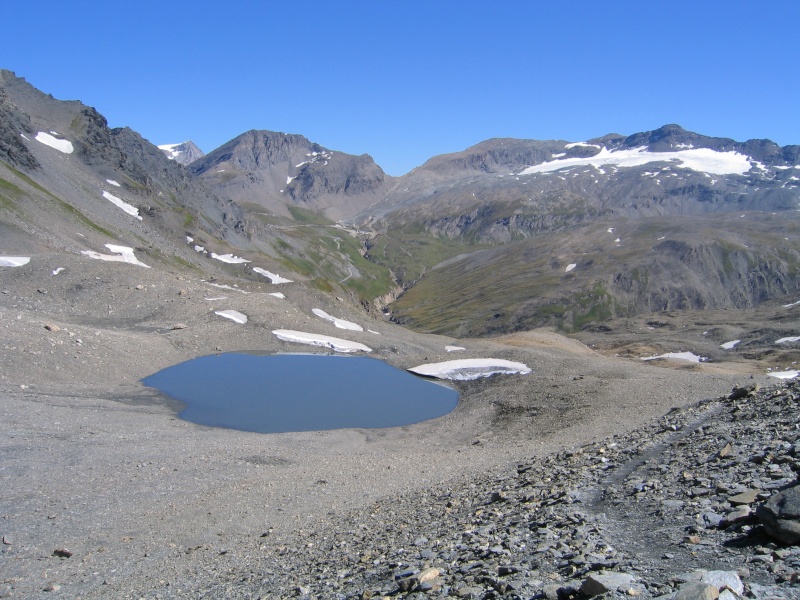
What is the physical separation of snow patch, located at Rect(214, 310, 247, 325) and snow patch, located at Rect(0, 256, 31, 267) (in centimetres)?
2157

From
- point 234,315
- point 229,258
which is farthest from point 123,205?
point 234,315

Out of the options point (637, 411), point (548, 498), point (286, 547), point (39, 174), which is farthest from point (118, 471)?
point (39, 174)

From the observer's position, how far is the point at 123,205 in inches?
4469

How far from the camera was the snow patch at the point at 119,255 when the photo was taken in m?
77.2

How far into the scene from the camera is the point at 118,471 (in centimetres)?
2406

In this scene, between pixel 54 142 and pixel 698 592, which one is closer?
pixel 698 592

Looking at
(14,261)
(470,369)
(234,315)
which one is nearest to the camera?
(470,369)

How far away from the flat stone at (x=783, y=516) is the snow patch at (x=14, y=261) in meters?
67.0

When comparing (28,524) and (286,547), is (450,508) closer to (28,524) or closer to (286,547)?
(286,547)

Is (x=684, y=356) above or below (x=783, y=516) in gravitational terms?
below

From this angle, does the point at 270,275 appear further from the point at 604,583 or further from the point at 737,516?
the point at 604,583

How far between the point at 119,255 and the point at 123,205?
37.2 meters

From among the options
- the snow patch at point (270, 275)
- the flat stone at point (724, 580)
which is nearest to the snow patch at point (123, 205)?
the snow patch at point (270, 275)

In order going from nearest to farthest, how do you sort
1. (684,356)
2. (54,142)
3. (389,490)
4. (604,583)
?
(604,583) < (389,490) < (684,356) < (54,142)
